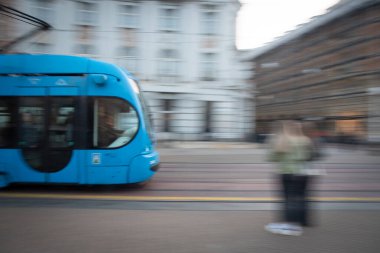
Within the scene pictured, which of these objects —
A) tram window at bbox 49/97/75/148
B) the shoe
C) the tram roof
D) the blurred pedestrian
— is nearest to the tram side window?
the tram roof

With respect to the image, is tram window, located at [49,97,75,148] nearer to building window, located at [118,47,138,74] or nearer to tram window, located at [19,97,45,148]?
tram window, located at [19,97,45,148]

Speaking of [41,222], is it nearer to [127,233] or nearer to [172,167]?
[127,233]

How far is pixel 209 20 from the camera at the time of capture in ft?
73.9

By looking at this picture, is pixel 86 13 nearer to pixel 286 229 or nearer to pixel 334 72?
pixel 334 72

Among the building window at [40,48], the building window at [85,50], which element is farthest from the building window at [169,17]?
the building window at [40,48]

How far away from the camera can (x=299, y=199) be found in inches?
175

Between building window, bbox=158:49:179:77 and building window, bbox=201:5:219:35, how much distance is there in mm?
2542

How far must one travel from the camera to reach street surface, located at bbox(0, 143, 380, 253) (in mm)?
3947

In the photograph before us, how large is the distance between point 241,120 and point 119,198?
17988 mm

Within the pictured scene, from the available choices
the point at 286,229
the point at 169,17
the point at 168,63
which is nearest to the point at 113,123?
the point at 286,229

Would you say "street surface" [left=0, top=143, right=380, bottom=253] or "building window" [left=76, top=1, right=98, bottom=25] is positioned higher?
"building window" [left=76, top=1, right=98, bottom=25]

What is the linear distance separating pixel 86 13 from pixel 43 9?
2.46m

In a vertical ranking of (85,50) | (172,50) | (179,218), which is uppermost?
(172,50)

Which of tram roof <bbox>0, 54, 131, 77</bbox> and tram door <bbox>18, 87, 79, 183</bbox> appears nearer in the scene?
tram door <bbox>18, 87, 79, 183</bbox>
